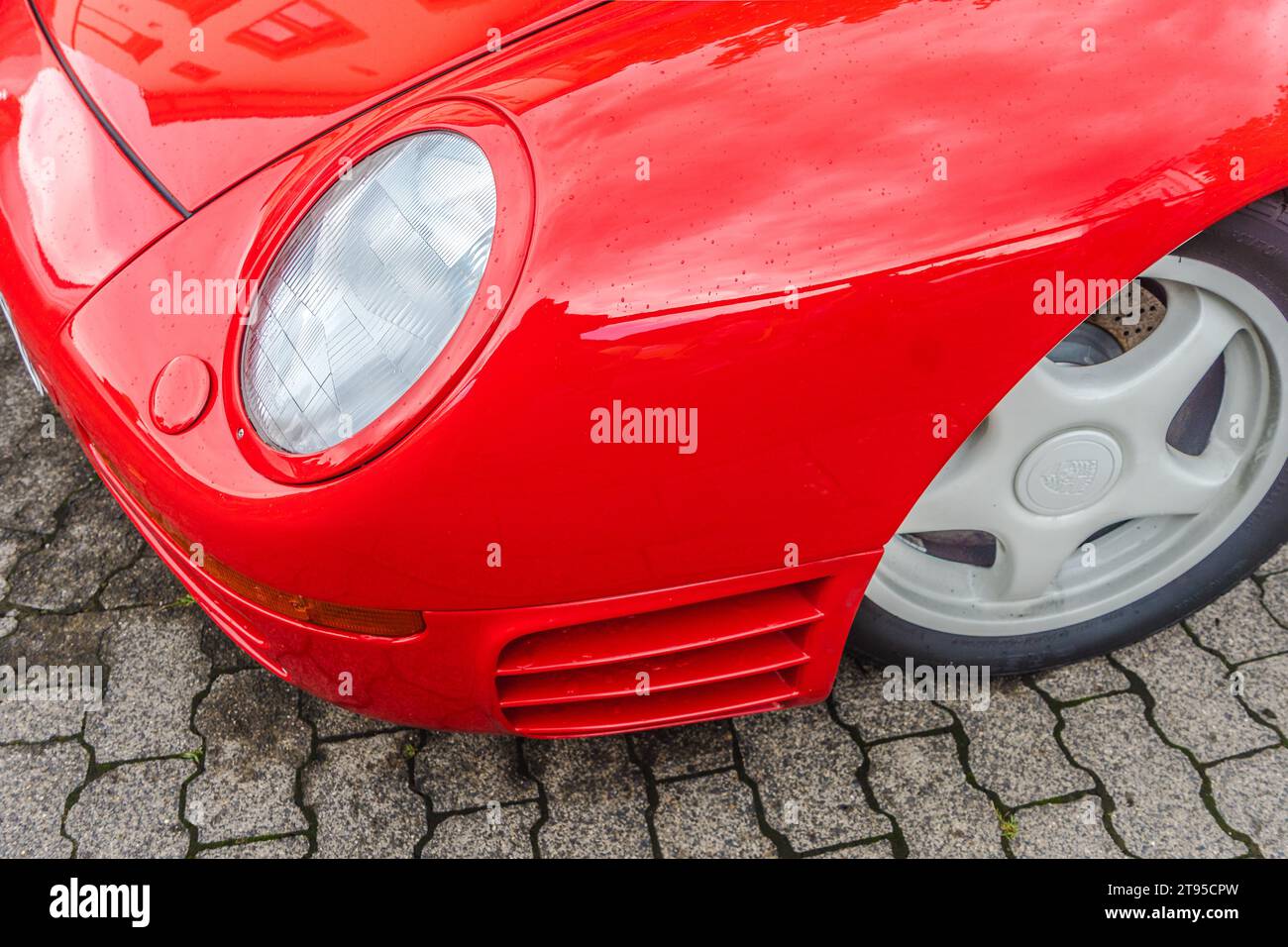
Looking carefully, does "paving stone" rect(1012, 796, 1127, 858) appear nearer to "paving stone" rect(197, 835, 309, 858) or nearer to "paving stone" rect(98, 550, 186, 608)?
"paving stone" rect(197, 835, 309, 858)

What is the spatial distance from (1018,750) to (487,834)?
3.25 ft

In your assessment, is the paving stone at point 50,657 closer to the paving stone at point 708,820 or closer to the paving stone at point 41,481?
the paving stone at point 41,481

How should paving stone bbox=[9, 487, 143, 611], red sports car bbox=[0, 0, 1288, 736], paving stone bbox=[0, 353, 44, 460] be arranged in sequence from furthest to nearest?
paving stone bbox=[0, 353, 44, 460], paving stone bbox=[9, 487, 143, 611], red sports car bbox=[0, 0, 1288, 736]

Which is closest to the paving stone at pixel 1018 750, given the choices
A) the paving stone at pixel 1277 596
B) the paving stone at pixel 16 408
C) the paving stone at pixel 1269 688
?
the paving stone at pixel 1269 688

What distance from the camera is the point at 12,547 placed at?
99.4 inches

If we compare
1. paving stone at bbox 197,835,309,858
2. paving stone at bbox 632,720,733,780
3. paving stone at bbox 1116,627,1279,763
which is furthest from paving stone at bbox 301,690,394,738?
paving stone at bbox 1116,627,1279,763

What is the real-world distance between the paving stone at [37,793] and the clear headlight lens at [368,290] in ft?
3.29

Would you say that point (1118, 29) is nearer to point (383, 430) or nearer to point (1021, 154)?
point (1021, 154)

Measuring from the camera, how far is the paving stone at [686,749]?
6.88 ft

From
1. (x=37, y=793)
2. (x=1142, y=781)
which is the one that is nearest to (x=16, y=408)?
(x=37, y=793)

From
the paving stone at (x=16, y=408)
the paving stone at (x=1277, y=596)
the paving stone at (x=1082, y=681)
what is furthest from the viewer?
the paving stone at (x=16, y=408)

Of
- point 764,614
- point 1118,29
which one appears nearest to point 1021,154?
point 1118,29

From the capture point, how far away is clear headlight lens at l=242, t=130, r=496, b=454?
150 cm

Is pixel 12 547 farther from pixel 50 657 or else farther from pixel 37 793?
pixel 37 793
